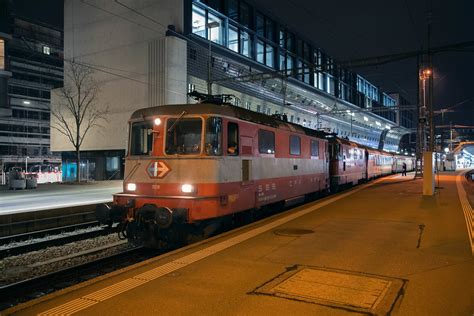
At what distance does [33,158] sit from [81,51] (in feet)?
140

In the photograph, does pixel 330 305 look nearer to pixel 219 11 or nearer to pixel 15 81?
pixel 219 11

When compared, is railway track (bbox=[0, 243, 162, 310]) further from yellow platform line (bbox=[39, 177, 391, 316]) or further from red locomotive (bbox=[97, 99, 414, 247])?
yellow platform line (bbox=[39, 177, 391, 316])

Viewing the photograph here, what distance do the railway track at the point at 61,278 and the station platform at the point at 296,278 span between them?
1914 mm

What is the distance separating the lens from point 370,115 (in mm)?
70125

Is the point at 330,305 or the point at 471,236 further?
the point at 471,236

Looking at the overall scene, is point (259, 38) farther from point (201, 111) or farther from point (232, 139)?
point (201, 111)

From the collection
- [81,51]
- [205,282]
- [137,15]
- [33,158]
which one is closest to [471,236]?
[205,282]

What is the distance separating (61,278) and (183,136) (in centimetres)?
389

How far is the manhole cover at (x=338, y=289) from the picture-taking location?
4.81 metres

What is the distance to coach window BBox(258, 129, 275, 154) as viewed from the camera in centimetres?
1092

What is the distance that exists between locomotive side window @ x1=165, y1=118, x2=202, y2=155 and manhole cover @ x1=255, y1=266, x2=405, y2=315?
3.94 m

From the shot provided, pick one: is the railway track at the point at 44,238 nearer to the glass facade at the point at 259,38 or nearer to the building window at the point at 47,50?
the glass facade at the point at 259,38

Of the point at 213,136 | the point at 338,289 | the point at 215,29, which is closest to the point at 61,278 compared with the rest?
the point at 213,136

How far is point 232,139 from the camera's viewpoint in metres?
9.50
